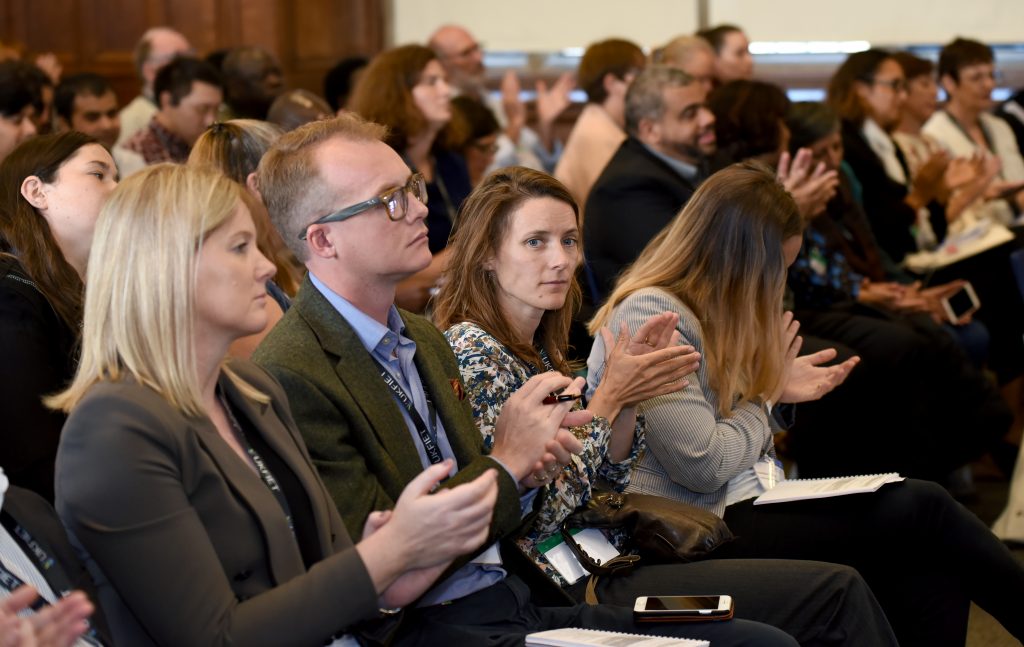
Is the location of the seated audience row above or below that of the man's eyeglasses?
below

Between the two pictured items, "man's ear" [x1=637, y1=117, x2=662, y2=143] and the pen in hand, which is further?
"man's ear" [x1=637, y1=117, x2=662, y2=143]

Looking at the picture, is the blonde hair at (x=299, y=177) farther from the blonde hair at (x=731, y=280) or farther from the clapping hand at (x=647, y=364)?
the blonde hair at (x=731, y=280)

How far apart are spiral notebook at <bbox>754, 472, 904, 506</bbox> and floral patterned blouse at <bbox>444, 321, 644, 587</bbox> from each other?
47 cm

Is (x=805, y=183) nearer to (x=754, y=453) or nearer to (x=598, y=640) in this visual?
(x=754, y=453)

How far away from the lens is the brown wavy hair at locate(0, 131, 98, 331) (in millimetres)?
2502

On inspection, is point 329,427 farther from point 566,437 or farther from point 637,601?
point 637,601

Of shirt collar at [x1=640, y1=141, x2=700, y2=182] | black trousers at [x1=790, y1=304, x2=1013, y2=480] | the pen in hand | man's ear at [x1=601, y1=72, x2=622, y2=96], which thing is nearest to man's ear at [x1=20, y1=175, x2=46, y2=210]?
the pen in hand

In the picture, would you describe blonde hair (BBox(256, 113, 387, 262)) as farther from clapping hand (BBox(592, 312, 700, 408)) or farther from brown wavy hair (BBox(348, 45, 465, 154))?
brown wavy hair (BBox(348, 45, 465, 154))

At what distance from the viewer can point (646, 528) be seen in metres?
2.57

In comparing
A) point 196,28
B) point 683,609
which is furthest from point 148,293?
point 196,28

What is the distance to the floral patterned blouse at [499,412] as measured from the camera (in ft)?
8.01

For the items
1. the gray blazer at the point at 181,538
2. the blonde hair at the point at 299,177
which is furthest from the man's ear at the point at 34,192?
the gray blazer at the point at 181,538

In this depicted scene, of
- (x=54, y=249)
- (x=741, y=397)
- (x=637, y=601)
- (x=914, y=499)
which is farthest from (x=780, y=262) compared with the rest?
(x=54, y=249)

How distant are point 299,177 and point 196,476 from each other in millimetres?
709
